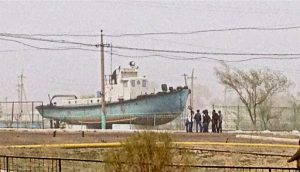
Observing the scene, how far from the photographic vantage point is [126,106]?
6044 centimetres

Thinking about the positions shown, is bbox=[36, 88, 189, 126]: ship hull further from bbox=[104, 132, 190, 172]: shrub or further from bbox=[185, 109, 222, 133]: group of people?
bbox=[104, 132, 190, 172]: shrub

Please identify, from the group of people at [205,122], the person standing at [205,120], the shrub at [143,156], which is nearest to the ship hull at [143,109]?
the group of people at [205,122]

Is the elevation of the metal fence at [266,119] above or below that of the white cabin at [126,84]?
below

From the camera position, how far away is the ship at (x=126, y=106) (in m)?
58.9

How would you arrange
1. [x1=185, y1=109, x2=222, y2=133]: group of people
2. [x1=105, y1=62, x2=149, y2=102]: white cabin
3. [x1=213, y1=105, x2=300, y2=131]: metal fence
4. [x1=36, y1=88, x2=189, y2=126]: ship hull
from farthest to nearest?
[x1=105, y1=62, x2=149, y2=102]: white cabin
[x1=213, y1=105, x2=300, y2=131]: metal fence
[x1=36, y1=88, x2=189, y2=126]: ship hull
[x1=185, y1=109, x2=222, y2=133]: group of people

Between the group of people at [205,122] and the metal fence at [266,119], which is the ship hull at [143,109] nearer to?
the metal fence at [266,119]

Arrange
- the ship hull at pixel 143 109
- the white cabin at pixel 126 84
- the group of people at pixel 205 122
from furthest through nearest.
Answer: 1. the white cabin at pixel 126 84
2. the ship hull at pixel 143 109
3. the group of people at pixel 205 122

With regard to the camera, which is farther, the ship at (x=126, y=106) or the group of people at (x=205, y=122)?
the ship at (x=126, y=106)

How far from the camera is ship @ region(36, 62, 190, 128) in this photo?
193 feet

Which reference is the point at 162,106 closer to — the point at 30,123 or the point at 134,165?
the point at 30,123

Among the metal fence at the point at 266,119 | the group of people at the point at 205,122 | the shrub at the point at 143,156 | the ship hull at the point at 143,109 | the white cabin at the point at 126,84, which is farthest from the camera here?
the white cabin at the point at 126,84

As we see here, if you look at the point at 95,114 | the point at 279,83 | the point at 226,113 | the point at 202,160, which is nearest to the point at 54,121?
the point at 95,114

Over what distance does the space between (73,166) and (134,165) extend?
7978 mm

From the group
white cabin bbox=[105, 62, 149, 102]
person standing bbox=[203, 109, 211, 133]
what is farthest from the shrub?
white cabin bbox=[105, 62, 149, 102]
